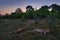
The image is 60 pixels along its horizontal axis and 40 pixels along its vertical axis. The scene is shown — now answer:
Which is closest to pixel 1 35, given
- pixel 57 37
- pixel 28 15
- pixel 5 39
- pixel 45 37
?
pixel 5 39

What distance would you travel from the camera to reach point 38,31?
10695 millimetres

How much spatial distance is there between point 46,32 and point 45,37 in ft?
2.65

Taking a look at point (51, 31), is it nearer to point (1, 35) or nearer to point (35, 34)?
point (35, 34)

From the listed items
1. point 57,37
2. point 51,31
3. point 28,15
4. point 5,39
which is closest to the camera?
point 5,39

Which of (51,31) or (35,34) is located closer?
(35,34)

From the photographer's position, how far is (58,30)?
11.4m

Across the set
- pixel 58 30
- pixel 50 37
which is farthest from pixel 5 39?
pixel 58 30

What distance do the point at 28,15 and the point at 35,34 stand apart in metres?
9.29

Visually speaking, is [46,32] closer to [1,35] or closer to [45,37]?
[45,37]

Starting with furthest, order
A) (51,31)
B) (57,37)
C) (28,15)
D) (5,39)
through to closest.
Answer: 1. (28,15)
2. (51,31)
3. (57,37)
4. (5,39)

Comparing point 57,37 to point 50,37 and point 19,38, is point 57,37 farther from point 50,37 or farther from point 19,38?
point 19,38

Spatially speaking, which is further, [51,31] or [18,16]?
[18,16]

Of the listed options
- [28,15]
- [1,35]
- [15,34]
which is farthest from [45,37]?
[28,15]

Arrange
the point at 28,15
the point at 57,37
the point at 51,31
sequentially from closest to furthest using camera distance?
the point at 57,37 → the point at 51,31 → the point at 28,15
